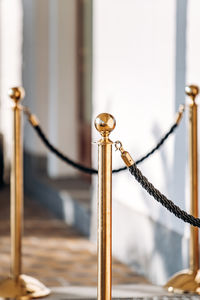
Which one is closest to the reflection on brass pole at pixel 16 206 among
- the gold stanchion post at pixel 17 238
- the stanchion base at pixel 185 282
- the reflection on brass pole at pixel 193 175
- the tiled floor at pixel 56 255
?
the gold stanchion post at pixel 17 238

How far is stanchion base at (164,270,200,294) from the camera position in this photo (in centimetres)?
419

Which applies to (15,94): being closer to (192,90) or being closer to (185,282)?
(192,90)

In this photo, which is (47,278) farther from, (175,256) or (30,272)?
(175,256)

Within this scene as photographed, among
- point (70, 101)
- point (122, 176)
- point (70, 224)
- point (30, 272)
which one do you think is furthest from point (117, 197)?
point (70, 101)

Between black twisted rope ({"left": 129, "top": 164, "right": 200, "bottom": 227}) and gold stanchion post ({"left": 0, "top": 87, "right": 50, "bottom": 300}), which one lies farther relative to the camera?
gold stanchion post ({"left": 0, "top": 87, "right": 50, "bottom": 300})

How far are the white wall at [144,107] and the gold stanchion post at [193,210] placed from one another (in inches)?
8.0

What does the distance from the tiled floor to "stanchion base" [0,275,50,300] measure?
0.42 meters

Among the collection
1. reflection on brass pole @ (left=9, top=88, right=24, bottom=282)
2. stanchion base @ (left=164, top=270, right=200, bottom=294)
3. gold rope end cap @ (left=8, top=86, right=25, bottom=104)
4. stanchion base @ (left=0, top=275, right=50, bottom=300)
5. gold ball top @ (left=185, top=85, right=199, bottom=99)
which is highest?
gold ball top @ (left=185, top=85, right=199, bottom=99)

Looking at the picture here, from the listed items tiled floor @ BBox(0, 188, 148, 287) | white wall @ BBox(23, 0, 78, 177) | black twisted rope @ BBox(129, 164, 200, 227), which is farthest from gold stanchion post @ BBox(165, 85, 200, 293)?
white wall @ BBox(23, 0, 78, 177)

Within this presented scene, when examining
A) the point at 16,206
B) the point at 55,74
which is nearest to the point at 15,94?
the point at 16,206

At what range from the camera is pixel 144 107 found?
202 inches

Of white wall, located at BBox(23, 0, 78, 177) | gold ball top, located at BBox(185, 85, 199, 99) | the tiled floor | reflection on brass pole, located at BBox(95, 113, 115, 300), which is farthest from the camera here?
white wall, located at BBox(23, 0, 78, 177)

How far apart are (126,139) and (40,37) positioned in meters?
3.74

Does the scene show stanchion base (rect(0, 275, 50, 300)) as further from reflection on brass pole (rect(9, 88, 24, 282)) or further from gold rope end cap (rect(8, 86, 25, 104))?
gold rope end cap (rect(8, 86, 25, 104))
